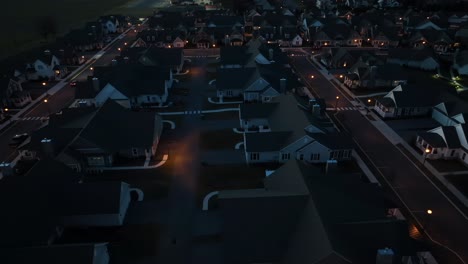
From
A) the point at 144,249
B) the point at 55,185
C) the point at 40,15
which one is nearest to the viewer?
the point at 144,249

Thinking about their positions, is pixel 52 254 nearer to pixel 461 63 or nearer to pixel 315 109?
pixel 315 109

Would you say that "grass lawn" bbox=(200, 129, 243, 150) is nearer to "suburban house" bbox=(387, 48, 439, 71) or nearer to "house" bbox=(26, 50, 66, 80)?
"house" bbox=(26, 50, 66, 80)

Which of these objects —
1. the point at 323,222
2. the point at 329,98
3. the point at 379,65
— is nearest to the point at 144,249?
the point at 323,222

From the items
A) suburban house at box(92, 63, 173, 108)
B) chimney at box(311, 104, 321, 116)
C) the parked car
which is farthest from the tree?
chimney at box(311, 104, 321, 116)

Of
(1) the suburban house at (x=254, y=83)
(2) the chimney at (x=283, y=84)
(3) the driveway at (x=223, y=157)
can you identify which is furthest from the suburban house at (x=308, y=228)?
(1) the suburban house at (x=254, y=83)

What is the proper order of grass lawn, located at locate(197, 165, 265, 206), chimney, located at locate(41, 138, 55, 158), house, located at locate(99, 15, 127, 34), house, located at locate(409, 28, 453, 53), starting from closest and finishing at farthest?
grass lawn, located at locate(197, 165, 265, 206), chimney, located at locate(41, 138, 55, 158), house, located at locate(409, 28, 453, 53), house, located at locate(99, 15, 127, 34)

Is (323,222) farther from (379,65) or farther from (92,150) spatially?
(379,65)
